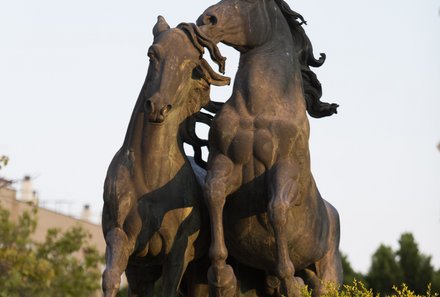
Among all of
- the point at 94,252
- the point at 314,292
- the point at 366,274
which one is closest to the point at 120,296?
the point at 366,274

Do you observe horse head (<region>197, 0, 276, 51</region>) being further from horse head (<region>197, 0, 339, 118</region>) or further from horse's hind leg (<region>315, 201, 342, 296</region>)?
Answer: horse's hind leg (<region>315, 201, 342, 296</region>)

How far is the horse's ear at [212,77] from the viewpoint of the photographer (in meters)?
14.3

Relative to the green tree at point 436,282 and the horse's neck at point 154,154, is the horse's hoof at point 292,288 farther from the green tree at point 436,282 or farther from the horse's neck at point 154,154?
the green tree at point 436,282

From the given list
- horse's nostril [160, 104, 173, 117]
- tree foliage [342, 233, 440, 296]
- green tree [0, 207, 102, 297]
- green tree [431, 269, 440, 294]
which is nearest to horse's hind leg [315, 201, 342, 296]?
horse's nostril [160, 104, 173, 117]

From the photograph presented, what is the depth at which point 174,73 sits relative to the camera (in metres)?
13.9

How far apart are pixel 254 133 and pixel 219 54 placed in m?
0.85

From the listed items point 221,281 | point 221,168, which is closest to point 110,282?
point 221,281

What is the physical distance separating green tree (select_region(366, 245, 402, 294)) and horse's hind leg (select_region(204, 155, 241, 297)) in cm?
1055

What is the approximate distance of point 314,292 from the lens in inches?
580

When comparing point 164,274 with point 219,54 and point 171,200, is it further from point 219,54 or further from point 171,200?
point 219,54

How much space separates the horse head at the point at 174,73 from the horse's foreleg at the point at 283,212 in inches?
43.7

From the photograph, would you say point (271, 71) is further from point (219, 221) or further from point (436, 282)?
point (436, 282)

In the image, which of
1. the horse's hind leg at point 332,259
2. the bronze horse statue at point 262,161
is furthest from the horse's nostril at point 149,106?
the horse's hind leg at point 332,259

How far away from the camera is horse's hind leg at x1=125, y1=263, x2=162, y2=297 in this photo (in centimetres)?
1471
